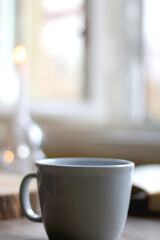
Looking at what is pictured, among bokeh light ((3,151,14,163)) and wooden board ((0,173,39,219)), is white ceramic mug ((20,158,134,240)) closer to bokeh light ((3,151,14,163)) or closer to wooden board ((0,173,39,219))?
wooden board ((0,173,39,219))

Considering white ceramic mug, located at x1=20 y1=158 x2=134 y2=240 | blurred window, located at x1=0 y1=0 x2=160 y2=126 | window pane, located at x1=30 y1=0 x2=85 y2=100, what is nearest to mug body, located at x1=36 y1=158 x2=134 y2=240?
white ceramic mug, located at x1=20 y1=158 x2=134 y2=240

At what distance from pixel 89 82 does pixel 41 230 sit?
94 centimetres

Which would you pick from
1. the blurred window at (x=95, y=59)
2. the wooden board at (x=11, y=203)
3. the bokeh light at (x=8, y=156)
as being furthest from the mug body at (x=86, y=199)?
the blurred window at (x=95, y=59)

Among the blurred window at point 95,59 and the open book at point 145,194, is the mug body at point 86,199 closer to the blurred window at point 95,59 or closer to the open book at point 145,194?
the open book at point 145,194

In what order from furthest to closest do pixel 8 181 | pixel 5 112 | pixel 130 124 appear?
pixel 5 112, pixel 130 124, pixel 8 181

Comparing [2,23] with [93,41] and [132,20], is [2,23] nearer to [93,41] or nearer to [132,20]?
[93,41]

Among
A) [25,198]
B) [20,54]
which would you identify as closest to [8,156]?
[20,54]

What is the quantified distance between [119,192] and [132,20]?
0.99 meters

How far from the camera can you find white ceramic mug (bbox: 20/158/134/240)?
0.47 m

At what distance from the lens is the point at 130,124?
1.39 metres

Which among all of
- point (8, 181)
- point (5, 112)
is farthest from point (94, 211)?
point (5, 112)

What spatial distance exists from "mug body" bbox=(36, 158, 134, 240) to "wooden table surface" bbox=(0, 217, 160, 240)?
0.19 feet

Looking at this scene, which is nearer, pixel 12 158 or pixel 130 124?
pixel 12 158

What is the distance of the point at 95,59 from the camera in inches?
56.7
